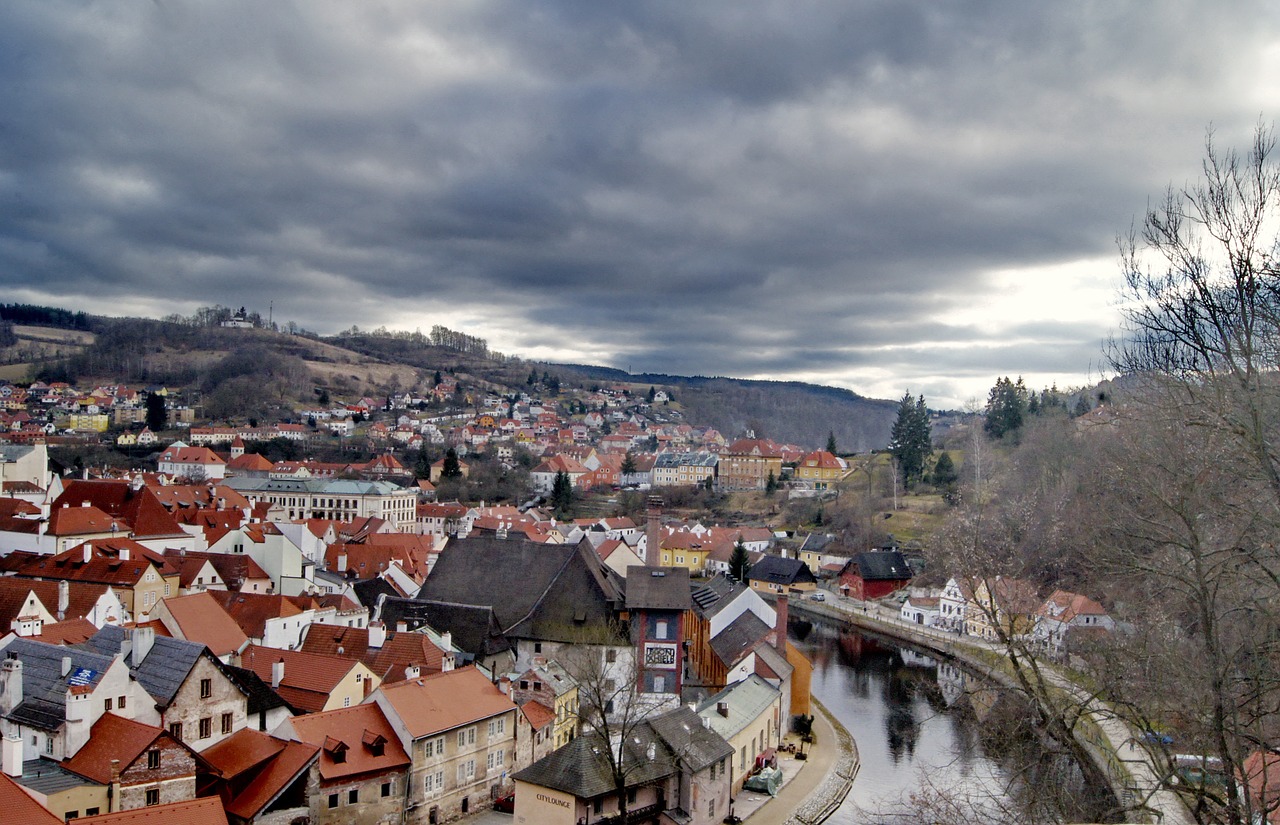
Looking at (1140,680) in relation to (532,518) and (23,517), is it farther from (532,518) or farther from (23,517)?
(532,518)

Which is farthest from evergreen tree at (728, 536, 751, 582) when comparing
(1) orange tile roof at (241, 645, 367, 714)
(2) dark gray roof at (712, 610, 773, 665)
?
(1) orange tile roof at (241, 645, 367, 714)

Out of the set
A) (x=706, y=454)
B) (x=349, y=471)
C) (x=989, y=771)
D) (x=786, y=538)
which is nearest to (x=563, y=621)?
(x=989, y=771)

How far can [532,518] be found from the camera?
61031 millimetres

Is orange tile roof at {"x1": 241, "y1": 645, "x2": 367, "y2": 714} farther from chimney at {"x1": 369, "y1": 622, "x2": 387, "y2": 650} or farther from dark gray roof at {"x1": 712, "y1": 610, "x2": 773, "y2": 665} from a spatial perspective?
dark gray roof at {"x1": 712, "y1": 610, "x2": 773, "y2": 665}

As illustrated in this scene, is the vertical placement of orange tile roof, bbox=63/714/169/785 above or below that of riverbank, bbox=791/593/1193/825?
above

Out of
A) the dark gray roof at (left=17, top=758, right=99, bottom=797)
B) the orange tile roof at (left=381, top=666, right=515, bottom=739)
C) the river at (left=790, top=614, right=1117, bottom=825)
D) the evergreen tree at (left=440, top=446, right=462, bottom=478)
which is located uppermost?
the evergreen tree at (left=440, top=446, right=462, bottom=478)

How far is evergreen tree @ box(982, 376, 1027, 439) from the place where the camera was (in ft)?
238

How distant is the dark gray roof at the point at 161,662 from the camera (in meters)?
16.1

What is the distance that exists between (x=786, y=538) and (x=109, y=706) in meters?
54.8

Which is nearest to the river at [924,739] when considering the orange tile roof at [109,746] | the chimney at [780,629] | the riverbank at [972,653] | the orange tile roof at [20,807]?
the riverbank at [972,653]

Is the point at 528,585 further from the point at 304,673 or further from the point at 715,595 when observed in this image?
the point at 304,673

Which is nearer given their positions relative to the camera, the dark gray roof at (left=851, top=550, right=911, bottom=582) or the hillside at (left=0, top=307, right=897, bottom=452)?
the dark gray roof at (left=851, top=550, right=911, bottom=582)

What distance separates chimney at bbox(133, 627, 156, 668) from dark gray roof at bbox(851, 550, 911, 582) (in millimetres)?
40353

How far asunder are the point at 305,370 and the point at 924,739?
12206 centimetres
